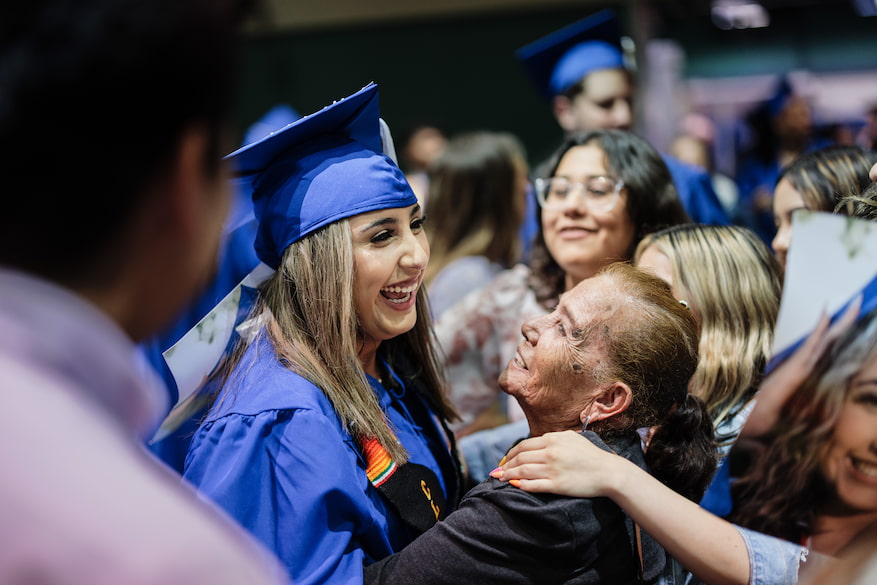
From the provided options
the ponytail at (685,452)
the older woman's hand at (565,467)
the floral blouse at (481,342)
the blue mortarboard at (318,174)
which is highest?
the blue mortarboard at (318,174)

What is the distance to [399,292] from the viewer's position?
203 centimetres

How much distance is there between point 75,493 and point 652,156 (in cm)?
254

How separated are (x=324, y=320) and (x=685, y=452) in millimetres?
854

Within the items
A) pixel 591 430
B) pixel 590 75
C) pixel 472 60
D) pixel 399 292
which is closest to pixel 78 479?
pixel 591 430

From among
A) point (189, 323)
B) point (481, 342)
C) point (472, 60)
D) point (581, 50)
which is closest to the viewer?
point (189, 323)

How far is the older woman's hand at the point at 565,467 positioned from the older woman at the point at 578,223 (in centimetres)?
113

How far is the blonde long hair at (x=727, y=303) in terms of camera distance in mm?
2107

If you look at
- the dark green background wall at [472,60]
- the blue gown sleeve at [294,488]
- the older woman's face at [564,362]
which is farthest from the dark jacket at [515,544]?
the dark green background wall at [472,60]

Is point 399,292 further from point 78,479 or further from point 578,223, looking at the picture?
point 78,479

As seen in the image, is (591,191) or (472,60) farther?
(472,60)

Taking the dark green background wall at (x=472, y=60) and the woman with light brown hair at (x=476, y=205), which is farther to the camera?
the dark green background wall at (x=472, y=60)

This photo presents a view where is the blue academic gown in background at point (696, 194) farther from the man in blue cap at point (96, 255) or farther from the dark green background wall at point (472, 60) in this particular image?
the dark green background wall at point (472, 60)

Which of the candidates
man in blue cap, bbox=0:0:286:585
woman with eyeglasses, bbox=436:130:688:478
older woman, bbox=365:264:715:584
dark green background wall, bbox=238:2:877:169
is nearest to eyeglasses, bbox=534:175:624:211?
woman with eyeglasses, bbox=436:130:688:478

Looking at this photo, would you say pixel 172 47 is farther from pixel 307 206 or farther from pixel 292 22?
pixel 292 22
